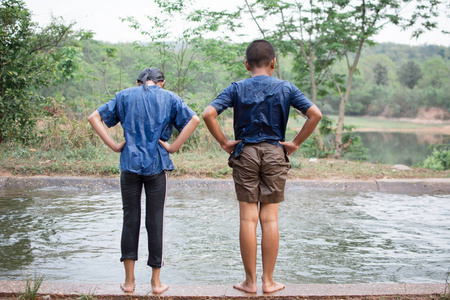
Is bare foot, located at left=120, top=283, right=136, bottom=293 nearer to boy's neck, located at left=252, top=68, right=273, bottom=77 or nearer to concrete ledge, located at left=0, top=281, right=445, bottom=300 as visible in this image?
concrete ledge, located at left=0, top=281, right=445, bottom=300

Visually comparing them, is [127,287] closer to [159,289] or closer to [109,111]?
[159,289]

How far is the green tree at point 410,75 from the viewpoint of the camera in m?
78.1

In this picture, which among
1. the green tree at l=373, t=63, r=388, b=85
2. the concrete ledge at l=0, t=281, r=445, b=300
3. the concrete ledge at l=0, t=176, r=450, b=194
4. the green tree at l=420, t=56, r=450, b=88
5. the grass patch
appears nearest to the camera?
the concrete ledge at l=0, t=281, r=445, b=300

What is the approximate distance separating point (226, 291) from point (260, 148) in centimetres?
108

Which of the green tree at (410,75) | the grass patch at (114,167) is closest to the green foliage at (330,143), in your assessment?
the grass patch at (114,167)

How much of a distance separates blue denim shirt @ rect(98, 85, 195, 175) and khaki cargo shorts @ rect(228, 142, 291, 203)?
564 mm

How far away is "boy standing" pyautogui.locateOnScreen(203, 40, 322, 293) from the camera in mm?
3260

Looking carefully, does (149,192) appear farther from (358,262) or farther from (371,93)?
(371,93)

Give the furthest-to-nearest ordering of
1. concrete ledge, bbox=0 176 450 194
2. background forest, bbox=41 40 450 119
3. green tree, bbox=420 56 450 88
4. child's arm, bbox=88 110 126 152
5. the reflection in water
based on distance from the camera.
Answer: green tree, bbox=420 56 450 88
background forest, bbox=41 40 450 119
concrete ledge, bbox=0 176 450 194
the reflection in water
child's arm, bbox=88 110 126 152

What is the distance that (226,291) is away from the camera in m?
3.20

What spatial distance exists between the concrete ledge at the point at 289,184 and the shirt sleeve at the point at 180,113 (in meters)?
4.86

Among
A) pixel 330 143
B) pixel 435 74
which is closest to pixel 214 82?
pixel 330 143

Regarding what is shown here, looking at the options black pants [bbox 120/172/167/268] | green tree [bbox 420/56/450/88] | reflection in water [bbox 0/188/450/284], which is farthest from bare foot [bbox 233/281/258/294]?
green tree [bbox 420/56/450/88]

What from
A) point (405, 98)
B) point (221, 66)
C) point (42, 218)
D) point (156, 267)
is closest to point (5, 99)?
point (42, 218)
